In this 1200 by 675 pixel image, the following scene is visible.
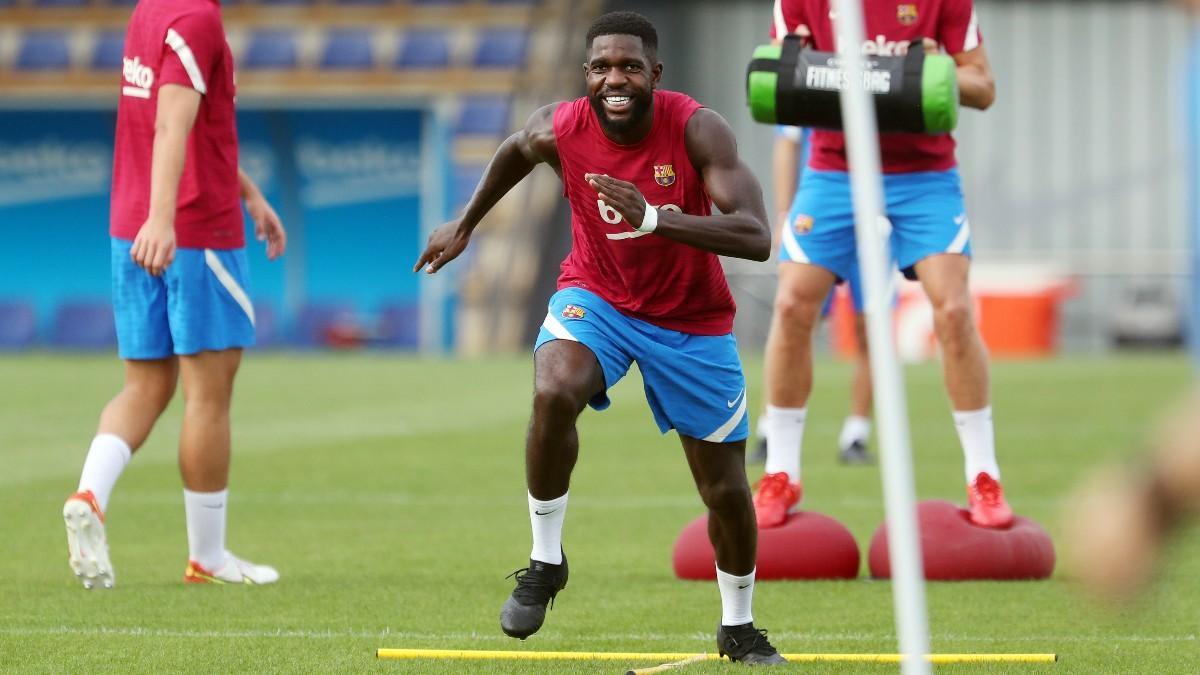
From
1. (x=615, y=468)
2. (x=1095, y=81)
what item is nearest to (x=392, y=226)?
(x=1095, y=81)

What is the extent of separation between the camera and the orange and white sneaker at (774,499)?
7035 mm

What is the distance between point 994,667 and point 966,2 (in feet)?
10.3

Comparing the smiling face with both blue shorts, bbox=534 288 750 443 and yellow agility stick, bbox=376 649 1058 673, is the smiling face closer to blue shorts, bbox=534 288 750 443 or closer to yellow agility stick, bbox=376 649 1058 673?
blue shorts, bbox=534 288 750 443

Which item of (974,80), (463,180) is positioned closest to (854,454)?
(974,80)

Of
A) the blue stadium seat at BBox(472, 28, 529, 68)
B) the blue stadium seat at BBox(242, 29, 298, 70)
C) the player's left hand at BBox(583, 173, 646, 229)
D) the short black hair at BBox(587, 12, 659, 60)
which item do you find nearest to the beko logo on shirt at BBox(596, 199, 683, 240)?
the short black hair at BBox(587, 12, 659, 60)

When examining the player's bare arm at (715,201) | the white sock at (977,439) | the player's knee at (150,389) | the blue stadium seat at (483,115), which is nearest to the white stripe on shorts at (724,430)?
the player's bare arm at (715,201)

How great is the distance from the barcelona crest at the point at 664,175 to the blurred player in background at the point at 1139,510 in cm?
290

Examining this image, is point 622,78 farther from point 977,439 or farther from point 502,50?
point 502,50

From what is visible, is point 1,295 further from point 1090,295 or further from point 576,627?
point 576,627

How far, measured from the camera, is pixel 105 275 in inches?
1227

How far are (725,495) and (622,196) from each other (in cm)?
99

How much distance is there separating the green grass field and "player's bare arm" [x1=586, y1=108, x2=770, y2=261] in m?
1.14

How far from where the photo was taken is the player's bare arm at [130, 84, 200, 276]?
642 cm

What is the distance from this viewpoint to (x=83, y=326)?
30.5m
